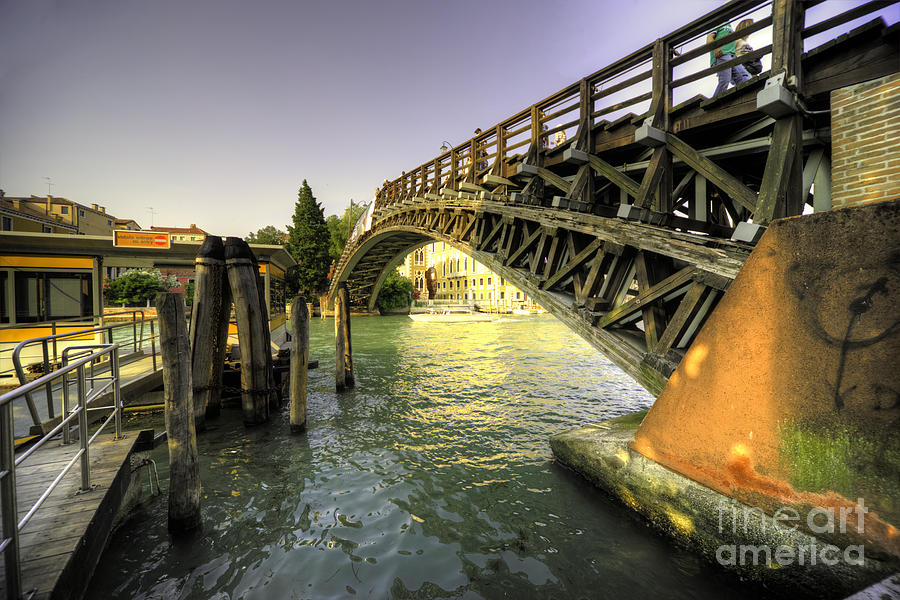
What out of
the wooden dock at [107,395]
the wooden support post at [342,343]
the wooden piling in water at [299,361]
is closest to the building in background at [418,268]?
the wooden support post at [342,343]

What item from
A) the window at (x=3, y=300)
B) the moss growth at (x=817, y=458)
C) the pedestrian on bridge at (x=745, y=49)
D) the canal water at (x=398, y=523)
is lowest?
the canal water at (x=398, y=523)

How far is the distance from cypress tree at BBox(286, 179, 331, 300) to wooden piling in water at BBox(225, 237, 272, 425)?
33320 millimetres

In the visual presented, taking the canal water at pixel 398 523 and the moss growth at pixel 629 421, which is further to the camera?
the moss growth at pixel 629 421

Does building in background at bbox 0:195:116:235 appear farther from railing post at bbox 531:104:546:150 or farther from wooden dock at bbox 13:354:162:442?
railing post at bbox 531:104:546:150

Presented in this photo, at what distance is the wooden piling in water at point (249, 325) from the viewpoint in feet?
21.0

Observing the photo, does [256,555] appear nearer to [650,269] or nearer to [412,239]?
[650,269]

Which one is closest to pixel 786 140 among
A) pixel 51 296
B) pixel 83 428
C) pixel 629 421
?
pixel 629 421

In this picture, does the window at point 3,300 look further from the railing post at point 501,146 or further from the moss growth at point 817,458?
the moss growth at point 817,458

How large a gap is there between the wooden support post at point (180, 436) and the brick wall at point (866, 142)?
658 cm

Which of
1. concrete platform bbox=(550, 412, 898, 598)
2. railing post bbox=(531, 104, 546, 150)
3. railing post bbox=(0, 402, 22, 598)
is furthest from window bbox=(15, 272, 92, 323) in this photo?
concrete platform bbox=(550, 412, 898, 598)

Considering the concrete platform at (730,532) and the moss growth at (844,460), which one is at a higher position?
the moss growth at (844,460)

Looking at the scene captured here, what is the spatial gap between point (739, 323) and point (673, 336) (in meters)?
1.29

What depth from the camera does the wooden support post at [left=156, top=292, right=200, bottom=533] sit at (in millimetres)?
3727

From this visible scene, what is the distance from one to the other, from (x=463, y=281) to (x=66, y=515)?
5127 cm
